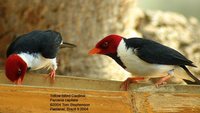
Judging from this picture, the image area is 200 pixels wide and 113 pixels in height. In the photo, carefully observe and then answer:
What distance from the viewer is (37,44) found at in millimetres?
4074

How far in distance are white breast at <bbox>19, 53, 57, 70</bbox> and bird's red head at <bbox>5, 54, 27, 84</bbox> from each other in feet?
0.49

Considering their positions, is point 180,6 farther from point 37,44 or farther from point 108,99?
point 108,99

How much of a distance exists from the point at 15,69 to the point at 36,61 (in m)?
0.46

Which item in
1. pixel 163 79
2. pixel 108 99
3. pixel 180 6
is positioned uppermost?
pixel 180 6

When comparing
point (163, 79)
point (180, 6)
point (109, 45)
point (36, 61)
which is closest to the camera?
point (163, 79)

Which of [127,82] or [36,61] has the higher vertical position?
[36,61]

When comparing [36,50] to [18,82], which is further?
[36,50]

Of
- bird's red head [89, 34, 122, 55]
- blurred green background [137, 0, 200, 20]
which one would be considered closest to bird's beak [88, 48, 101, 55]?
bird's red head [89, 34, 122, 55]

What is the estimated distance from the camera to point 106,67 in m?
6.17

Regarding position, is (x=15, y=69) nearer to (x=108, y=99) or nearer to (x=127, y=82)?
(x=127, y=82)

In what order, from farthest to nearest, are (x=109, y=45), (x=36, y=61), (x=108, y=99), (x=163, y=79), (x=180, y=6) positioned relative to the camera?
(x=180, y=6) < (x=36, y=61) < (x=109, y=45) < (x=163, y=79) < (x=108, y=99)

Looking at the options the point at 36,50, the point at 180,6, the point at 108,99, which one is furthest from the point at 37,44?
the point at 180,6

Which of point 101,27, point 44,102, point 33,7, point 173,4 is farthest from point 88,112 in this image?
point 173,4

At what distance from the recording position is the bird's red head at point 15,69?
11.8ft
